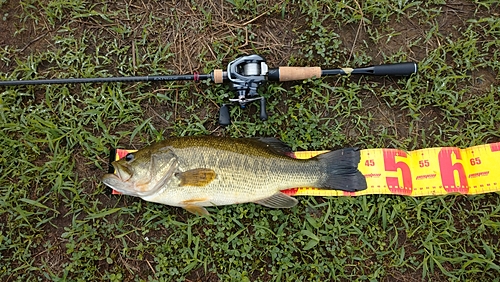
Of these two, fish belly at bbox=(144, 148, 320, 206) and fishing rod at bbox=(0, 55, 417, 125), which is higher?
fishing rod at bbox=(0, 55, 417, 125)

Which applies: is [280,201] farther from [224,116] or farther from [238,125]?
[224,116]

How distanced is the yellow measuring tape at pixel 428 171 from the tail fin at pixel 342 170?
0.22 meters

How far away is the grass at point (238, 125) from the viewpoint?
3.74m

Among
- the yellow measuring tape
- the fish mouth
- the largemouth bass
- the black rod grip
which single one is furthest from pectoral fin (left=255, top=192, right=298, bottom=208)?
the black rod grip

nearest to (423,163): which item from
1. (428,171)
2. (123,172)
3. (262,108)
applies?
(428,171)

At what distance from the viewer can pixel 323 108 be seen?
3.99 m

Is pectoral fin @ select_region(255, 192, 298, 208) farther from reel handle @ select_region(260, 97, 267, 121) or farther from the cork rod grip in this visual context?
the cork rod grip

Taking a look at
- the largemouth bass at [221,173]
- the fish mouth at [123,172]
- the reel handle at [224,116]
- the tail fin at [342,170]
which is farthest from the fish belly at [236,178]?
the reel handle at [224,116]

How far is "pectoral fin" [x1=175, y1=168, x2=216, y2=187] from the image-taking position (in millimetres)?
3438

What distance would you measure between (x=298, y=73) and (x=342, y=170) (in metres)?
1.03

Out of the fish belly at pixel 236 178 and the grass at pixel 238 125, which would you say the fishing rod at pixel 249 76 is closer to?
the grass at pixel 238 125

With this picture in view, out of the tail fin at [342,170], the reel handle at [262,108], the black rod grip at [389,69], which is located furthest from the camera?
the black rod grip at [389,69]

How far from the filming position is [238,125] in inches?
155

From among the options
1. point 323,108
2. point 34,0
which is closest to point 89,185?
point 34,0
